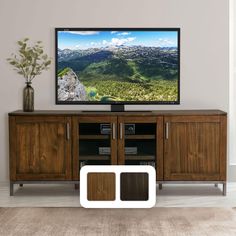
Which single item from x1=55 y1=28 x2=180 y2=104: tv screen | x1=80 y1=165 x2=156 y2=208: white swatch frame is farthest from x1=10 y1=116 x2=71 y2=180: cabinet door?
x1=80 y1=165 x2=156 y2=208: white swatch frame

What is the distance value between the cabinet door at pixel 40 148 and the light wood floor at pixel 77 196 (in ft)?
0.64

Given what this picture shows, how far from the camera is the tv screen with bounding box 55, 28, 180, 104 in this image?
5891mm

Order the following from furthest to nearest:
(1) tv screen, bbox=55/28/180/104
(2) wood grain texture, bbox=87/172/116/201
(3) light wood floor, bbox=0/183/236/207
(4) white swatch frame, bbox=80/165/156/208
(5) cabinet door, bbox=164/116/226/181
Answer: (1) tv screen, bbox=55/28/180/104 → (5) cabinet door, bbox=164/116/226/181 → (3) light wood floor, bbox=0/183/236/207 → (2) wood grain texture, bbox=87/172/116/201 → (4) white swatch frame, bbox=80/165/156/208

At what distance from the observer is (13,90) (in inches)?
238

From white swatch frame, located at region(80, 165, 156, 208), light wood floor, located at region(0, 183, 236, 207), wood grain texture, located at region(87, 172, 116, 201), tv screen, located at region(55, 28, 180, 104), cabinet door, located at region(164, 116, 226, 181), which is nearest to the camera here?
white swatch frame, located at region(80, 165, 156, 208)

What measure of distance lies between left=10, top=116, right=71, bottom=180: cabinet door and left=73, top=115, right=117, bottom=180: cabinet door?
0.25 ft

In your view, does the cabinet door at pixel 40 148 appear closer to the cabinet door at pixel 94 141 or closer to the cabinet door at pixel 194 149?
the cabinet door at pixel 94 141

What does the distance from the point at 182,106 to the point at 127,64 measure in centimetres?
71

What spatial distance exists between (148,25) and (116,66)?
0.53m

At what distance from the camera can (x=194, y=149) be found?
552 cm

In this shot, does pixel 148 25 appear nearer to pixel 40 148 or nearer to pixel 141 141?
pixel 141 141

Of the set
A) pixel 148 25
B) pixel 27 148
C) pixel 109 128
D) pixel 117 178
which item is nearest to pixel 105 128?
pixel 109 128

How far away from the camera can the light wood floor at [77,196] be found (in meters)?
5.22

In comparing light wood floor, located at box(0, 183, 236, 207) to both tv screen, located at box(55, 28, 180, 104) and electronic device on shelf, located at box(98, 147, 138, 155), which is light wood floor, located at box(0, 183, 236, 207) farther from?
tv screen, located at box(55, 28, 180, 104)
